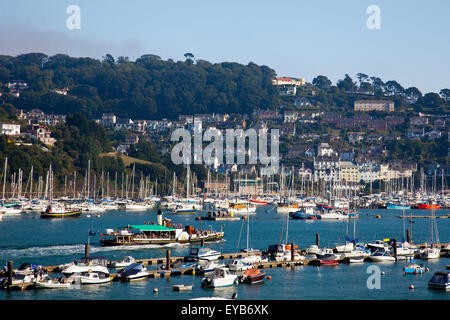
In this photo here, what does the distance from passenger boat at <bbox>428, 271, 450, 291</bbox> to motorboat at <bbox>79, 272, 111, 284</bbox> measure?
1469 cm

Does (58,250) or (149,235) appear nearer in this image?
(58,250)

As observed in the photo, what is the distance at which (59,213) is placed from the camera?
238 ft

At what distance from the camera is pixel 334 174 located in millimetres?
163375

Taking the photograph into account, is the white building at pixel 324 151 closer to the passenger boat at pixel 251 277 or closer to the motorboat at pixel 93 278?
the passenger boat at pixel 251 277

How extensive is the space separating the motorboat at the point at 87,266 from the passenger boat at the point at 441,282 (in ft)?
48.9

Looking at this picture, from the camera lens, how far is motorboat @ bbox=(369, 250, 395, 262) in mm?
40219

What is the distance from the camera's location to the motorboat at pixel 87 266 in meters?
31.8

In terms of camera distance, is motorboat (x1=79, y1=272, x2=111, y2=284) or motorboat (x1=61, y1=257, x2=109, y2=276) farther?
motorboat (x1=61, y1=257, x2=109, y2=276)

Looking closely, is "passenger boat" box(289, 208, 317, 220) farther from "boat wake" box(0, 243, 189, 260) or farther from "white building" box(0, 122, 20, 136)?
"white building" box(0, 122, 20, 136)

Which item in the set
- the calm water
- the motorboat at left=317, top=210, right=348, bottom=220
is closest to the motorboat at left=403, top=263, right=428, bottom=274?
the calm water

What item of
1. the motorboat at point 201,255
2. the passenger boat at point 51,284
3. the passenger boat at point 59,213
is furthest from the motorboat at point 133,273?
the passenger boat at point 59,213

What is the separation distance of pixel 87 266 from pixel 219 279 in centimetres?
637

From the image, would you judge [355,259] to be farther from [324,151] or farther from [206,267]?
[324,151]

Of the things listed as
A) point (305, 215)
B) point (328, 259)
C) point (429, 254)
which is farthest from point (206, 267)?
point (305, 215)
